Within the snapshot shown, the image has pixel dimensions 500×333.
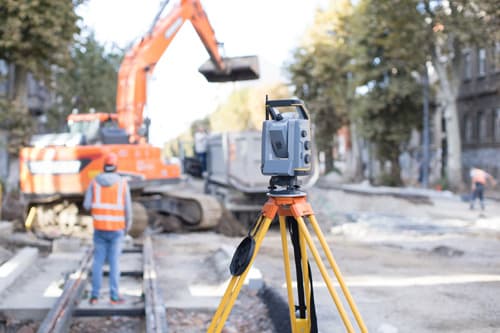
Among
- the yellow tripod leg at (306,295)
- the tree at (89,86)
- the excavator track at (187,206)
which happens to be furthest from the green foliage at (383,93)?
the yellow tripod leg at (306,295)

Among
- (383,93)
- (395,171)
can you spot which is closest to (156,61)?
(383,93)

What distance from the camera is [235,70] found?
13336 millimetres

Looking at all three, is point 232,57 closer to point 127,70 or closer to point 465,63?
point 127,70

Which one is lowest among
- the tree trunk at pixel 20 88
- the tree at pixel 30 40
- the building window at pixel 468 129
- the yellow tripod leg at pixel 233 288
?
the yellow tripod leg at pixel 233 288

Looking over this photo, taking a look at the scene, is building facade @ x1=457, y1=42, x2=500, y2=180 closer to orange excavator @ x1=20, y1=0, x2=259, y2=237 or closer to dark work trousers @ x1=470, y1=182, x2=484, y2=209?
dark work trousers @ x1=470, y1=182, x2=484, y2=209

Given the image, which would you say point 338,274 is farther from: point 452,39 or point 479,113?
point 479,113

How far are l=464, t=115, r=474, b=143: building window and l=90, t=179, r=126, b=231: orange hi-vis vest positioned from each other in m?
34.6

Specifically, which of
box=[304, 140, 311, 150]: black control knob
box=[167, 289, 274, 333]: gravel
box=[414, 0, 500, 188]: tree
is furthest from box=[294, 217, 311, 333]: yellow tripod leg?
box=[414, 0, 500, 188]: tree

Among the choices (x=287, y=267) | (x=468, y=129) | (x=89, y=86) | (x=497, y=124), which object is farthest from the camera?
(x=468, y=129)

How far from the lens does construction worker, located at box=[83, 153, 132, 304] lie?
7.98 metres

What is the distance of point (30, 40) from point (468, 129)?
90.5 feet

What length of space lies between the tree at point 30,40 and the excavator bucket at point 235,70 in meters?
9.37

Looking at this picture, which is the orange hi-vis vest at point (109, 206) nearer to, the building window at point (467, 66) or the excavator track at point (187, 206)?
the excavator track at point (187, 206)

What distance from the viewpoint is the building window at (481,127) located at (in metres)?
37.8
